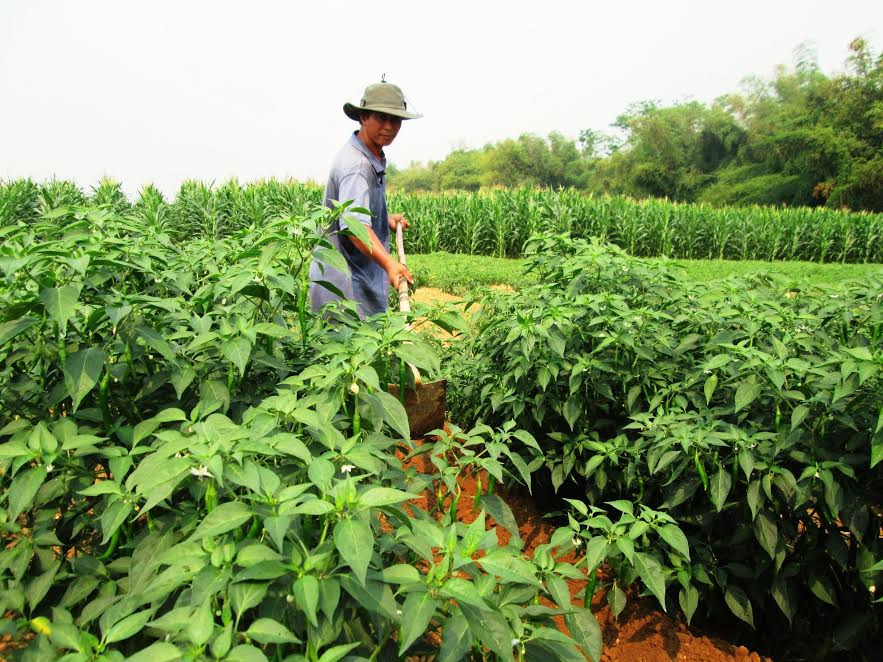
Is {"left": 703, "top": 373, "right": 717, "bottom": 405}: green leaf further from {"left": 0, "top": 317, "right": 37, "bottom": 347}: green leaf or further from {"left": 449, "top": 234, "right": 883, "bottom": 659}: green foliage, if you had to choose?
{"left": 0, "top": 317, "right": 37, "bottom": 347}: green leaf

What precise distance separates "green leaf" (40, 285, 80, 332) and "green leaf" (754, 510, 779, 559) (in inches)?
88.5

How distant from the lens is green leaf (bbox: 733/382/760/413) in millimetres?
2172

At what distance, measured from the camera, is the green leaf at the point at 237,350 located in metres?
1.57

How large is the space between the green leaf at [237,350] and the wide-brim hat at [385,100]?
88.2 inches

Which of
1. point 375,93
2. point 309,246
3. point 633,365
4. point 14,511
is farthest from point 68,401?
point 375,93

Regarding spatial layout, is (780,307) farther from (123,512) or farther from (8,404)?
(8,404)

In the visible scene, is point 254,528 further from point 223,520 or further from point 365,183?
point 365,183

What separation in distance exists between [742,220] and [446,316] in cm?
2118

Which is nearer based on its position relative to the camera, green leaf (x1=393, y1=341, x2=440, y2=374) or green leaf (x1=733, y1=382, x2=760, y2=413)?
green leaf (x1=393, y1=341, x2=440, y2=374)

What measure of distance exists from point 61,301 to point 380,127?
247 cm

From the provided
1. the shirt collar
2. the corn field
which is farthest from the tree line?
the shirt collar

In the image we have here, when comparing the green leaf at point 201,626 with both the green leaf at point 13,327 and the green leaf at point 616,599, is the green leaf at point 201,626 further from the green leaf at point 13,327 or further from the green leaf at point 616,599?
the green leaf at point 616,599

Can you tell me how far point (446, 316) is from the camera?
84.8 inches

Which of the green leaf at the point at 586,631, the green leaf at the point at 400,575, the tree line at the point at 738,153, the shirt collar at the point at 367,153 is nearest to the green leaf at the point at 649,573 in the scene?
the green leaf at the point at 586,631
